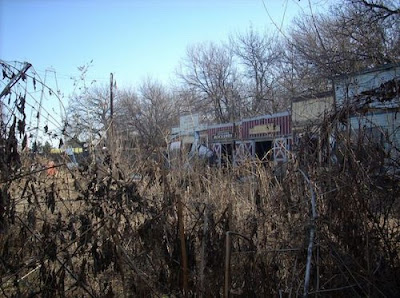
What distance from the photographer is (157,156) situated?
13.0 ft

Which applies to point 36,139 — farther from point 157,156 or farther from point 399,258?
point 399,258

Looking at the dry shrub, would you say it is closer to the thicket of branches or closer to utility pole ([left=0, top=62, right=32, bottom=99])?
the thicket of branches

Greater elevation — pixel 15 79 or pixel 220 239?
pixel 15 79

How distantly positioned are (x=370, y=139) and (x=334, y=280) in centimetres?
116

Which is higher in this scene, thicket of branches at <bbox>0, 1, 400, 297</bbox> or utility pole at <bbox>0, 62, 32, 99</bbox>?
utility pole at <bbox>0, 62, 32, 99</bbox>

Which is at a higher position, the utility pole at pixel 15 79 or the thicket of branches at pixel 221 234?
the utility pole at pixel 15 79

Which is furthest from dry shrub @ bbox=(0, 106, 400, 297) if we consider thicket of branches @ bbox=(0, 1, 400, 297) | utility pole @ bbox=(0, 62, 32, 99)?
utility pole @ bbox=(0, 62, 32, 99)

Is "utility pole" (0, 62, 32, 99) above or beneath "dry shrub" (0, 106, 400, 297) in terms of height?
above

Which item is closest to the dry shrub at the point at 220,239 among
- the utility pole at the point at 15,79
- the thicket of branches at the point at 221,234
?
the thicket of branches at the point at 221,234

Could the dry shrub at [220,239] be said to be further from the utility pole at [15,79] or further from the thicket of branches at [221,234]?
the utility pole at [15,79]

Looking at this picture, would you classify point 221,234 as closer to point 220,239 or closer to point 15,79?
point 220,239

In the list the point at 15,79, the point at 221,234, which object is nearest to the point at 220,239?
the point at 221,234

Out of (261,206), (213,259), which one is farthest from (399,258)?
(213,259)

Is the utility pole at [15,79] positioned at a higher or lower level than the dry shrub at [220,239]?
higher
